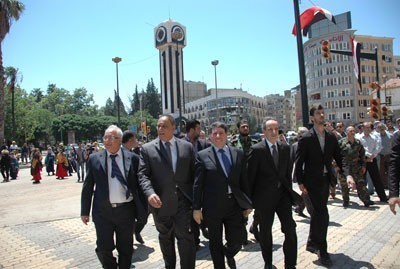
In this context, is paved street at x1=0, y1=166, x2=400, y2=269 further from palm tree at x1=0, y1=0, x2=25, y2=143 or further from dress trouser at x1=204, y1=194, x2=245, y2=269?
palm tree at x1=0, y1=0, x2=25, y2=143

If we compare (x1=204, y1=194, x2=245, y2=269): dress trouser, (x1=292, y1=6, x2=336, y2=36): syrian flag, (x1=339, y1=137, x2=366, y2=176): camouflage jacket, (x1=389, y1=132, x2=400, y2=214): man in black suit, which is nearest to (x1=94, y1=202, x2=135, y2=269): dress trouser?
(x1=204, y1=194, x2=245, y2=269): dress trouser

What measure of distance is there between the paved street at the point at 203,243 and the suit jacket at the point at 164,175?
1.40 meters

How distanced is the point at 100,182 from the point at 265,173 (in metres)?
2.09

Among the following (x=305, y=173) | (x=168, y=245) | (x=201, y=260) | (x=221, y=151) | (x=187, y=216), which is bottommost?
(x=201, y=260)

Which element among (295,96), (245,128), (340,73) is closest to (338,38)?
(340,73)

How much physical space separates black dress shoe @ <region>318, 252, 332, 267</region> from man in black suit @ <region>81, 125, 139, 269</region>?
262 cm

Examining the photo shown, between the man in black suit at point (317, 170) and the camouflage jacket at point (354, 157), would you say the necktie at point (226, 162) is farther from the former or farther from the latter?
the camouflage jacket at point (354, 157)

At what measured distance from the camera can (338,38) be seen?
291ft

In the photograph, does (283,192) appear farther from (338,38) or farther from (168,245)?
(338,38)

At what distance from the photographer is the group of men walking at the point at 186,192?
4133 mm

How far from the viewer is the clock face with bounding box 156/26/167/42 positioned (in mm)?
95812

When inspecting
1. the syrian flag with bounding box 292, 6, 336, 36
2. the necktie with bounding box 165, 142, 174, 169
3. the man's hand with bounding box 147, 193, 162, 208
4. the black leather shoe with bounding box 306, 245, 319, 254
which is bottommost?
the black leather shoe with bounding box 306, 245, 319, 254

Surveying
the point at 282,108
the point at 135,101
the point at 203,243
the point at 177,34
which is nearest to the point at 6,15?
the point at 177,34

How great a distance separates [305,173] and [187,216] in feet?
6.49
